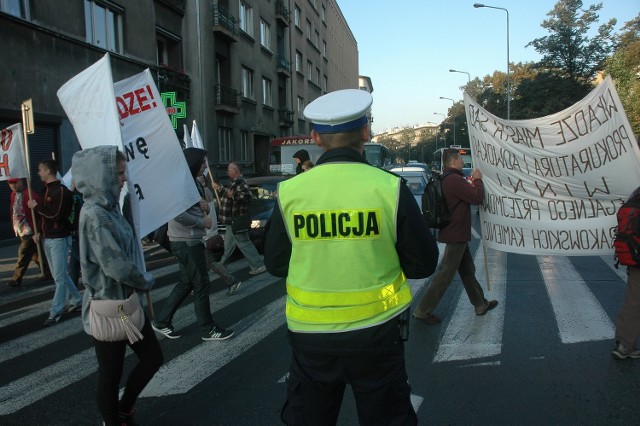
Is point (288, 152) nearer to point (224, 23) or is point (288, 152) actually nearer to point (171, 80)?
point (171, 80)

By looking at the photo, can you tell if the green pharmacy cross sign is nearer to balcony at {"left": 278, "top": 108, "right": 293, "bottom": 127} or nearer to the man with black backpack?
the man with black backpack

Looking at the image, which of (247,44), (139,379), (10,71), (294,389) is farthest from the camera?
(247,44)

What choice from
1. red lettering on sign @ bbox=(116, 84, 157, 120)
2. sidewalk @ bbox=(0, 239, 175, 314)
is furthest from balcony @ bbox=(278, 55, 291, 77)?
red lettering on sign @ bbox=(116, 84, 157, 120)

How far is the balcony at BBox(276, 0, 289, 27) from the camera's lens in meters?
32.4

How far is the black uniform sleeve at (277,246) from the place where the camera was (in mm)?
2141

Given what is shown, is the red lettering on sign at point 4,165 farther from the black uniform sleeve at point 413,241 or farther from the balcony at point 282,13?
the balcony at point 282,13

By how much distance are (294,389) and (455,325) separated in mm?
3637

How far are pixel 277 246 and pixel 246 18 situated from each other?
28046 mm

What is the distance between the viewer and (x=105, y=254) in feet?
9.65

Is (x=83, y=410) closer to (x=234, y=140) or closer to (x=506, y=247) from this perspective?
(x=506, y=247)

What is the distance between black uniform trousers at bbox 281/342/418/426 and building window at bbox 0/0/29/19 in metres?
13.2

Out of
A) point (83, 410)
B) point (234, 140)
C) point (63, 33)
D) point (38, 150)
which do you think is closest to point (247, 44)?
point (234, 140)

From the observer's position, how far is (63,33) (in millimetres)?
13805

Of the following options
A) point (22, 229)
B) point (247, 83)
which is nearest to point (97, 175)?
point (22, 229)
